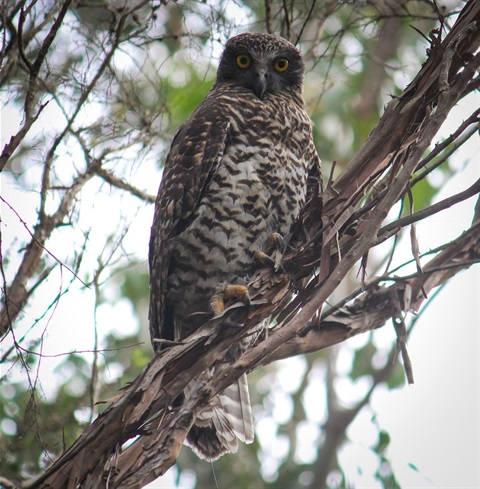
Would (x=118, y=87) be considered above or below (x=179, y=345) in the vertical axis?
above

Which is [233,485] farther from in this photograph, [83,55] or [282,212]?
[83,55]

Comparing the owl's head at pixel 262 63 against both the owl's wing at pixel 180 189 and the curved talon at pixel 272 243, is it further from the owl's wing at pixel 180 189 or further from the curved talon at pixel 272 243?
the curved talon at pixel 272 243

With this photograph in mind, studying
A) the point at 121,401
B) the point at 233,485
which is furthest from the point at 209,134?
the point at 233,485

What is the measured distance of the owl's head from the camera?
408 centimetres

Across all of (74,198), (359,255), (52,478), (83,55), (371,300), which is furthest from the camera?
(83,55)

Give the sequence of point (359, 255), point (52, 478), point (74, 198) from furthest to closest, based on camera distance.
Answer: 1. point (74, 198)
2. point (359, 255)
3. point (52, 478)

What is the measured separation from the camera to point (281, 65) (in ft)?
13.7

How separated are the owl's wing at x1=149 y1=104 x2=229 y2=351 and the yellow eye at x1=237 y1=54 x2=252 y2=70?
2.02 feet

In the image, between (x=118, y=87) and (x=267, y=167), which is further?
(x=118, y=87)

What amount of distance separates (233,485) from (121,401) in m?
4.10

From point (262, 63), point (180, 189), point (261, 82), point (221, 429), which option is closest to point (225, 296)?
point (180, 189)

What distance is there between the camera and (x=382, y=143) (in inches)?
96.7

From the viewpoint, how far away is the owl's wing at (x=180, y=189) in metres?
3.46

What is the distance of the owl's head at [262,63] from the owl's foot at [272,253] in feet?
3.44
